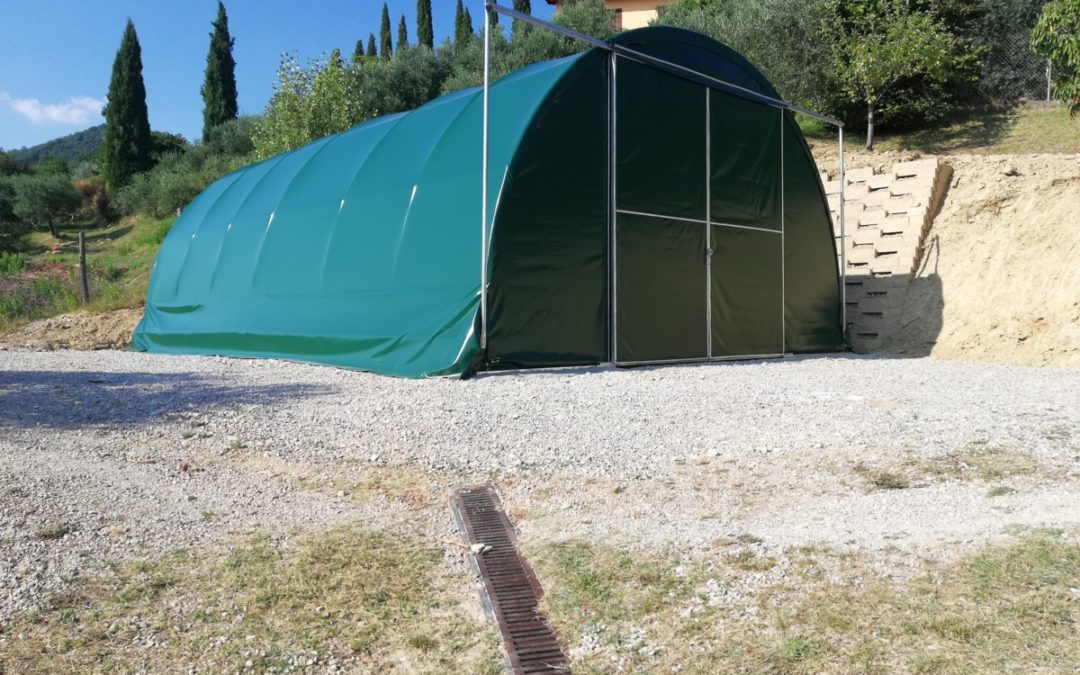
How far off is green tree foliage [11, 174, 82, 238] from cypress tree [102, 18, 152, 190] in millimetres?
2115

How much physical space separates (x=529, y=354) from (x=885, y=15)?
19101 millimetres

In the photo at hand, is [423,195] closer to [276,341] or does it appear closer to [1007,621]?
[276,341]

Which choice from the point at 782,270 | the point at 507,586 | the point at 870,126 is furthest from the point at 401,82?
the point at 507,586

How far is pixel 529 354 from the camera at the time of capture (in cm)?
758

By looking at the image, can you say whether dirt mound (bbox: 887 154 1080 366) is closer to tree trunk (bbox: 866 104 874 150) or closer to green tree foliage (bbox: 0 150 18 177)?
tree trunk (bbox: 866 104 874 150)

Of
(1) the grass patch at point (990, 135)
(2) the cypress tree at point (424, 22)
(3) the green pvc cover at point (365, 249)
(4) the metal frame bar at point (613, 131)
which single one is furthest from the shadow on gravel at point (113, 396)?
(2) the cypress tree at point (424, 22)

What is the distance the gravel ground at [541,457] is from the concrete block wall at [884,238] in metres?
5.10

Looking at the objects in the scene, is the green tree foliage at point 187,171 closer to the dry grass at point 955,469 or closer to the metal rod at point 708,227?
the metal rod at point 708,227

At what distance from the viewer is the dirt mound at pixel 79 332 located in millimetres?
13586

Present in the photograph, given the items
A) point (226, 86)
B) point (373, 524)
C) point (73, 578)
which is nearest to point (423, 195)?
point (373, 524)

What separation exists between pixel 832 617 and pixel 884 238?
12.2m

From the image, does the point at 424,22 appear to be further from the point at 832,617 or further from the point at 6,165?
the point at 832,617

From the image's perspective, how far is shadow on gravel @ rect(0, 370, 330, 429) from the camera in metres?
5.42

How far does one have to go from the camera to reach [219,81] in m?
41.7
